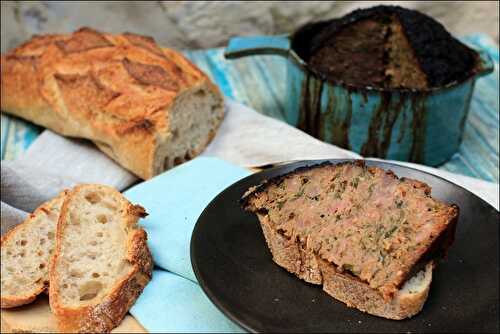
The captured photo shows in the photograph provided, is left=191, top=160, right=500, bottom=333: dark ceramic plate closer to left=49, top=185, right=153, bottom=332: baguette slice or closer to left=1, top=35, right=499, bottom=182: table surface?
left=49, top=185, right=153, bottom=332: baguette slice

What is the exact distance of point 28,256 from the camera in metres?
1.66

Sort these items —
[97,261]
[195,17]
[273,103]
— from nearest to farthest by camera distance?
[97,261]
[273,103]
[195,17]

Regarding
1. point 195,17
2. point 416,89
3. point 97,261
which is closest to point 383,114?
point 416,89

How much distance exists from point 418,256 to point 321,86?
1.12m

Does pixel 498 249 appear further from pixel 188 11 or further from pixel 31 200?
pixel 188 11

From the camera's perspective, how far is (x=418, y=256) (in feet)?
4.54

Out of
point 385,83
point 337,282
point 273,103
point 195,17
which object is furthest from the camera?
point 195,17

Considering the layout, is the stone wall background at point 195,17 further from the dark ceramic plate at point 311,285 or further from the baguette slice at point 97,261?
the dark ceramic plate at point 311,285

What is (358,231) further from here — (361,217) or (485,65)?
(485,65)

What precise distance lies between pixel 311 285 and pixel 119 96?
1226 millimetres

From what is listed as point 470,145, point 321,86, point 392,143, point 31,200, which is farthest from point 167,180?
point 470,145

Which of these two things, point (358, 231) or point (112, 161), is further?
point (112, 161)

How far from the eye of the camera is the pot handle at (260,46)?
259 centimetres

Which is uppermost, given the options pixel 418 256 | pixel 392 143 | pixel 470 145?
pixel 418 256
